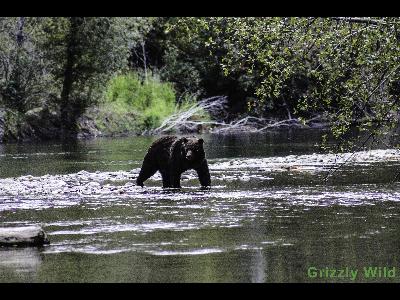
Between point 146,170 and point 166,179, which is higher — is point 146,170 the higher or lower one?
the higher one

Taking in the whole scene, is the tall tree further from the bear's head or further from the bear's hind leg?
the bear's head

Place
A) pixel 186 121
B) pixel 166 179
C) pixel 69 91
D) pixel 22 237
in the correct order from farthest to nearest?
pixel 186 121 < pixel 69 91 < pixel 166 179 < pixel 22 237

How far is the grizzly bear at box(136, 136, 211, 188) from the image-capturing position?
936 inches

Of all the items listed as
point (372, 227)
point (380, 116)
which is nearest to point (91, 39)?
point (380, 116)

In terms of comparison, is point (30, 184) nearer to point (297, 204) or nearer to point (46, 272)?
point (297, 204)

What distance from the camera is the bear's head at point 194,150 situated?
2366cm

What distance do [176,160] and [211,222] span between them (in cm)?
706

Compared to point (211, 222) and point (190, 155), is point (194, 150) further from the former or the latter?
point (211, 222)

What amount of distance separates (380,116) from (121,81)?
44844 mm

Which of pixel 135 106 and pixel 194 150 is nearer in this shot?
pixel 194 150

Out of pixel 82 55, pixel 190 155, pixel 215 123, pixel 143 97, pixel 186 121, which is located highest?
pixel 82 55

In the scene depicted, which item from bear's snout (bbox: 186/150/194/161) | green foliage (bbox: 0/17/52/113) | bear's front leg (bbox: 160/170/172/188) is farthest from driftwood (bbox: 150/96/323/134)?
bear's snout (bbox: 186/150/194/161)

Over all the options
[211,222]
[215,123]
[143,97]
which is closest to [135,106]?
[143,97]

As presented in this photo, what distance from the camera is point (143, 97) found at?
64.7 meters
